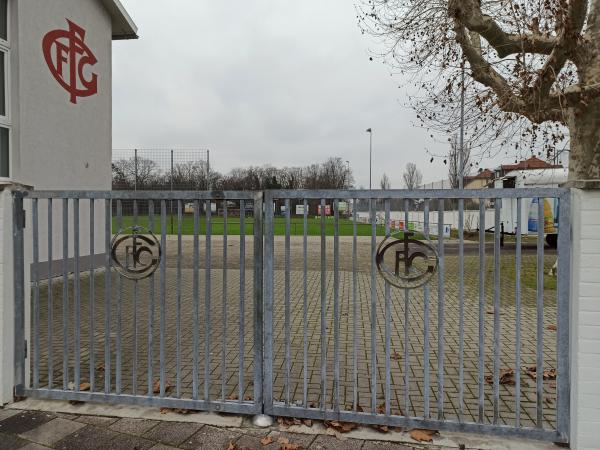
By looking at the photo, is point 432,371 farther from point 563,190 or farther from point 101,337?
point 101,337

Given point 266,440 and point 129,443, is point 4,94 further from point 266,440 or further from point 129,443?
point 266,440

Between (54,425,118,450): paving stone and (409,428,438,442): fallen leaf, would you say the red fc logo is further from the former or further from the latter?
(409,428,438,442): fallen leaf

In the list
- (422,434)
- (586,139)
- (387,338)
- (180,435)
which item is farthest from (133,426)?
(586,139)

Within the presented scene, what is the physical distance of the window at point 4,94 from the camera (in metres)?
7.93

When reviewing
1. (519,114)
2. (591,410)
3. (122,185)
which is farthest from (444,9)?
(122,185)

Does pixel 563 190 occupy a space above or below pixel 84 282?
above

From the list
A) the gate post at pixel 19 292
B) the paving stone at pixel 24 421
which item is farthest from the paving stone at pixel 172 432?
the gate post at pixel 19 292

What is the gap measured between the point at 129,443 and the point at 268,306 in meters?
1.33

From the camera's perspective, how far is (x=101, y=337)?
5875mm

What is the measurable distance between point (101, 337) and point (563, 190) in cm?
543

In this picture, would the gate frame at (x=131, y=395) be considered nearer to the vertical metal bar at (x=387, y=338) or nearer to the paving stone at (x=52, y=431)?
the paving stone at (x=52, y=431)

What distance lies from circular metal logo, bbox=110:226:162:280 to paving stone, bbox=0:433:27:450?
4.31 feet

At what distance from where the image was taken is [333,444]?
3129 millimetres

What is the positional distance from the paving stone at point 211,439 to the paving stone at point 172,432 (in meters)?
0.05
